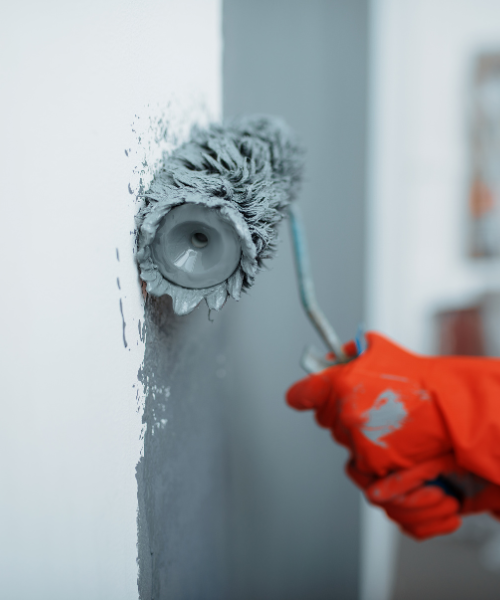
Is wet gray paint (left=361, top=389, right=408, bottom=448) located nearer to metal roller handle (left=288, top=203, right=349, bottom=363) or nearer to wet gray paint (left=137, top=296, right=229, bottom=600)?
metal roller handle (left=288, top=203, right=349, bottom=363)

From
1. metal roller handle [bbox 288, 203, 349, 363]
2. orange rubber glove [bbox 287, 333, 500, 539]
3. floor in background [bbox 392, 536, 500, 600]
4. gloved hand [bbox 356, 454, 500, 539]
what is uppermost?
metal roller handle [bbox 288, 203, 349, 363]

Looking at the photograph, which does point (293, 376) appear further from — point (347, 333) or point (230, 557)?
point (230, 557)

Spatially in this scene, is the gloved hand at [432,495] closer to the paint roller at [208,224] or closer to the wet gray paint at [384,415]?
the wet gray paint at [384,415]

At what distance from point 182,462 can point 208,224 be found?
248 millimetres

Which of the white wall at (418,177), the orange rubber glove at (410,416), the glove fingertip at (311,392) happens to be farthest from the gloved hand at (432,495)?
the white wall at (418,177)

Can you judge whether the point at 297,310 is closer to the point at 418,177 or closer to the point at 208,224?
the point at 208,224

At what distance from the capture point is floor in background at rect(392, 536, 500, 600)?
1.16 meters

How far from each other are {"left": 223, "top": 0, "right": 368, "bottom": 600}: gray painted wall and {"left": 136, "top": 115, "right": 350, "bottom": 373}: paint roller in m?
0.25

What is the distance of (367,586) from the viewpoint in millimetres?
1007

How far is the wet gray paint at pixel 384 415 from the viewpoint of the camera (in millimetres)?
461

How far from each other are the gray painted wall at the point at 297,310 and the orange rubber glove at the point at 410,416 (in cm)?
18

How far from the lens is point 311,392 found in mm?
494

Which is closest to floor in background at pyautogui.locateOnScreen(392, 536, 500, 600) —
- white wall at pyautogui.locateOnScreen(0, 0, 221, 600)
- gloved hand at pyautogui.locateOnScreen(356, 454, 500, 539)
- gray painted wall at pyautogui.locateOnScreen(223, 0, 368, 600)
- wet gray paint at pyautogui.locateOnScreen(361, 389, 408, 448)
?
gray painted wall at pyautogui.locateOnScreen(223, 0, 368, 600)

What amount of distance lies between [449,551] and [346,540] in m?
0.63
